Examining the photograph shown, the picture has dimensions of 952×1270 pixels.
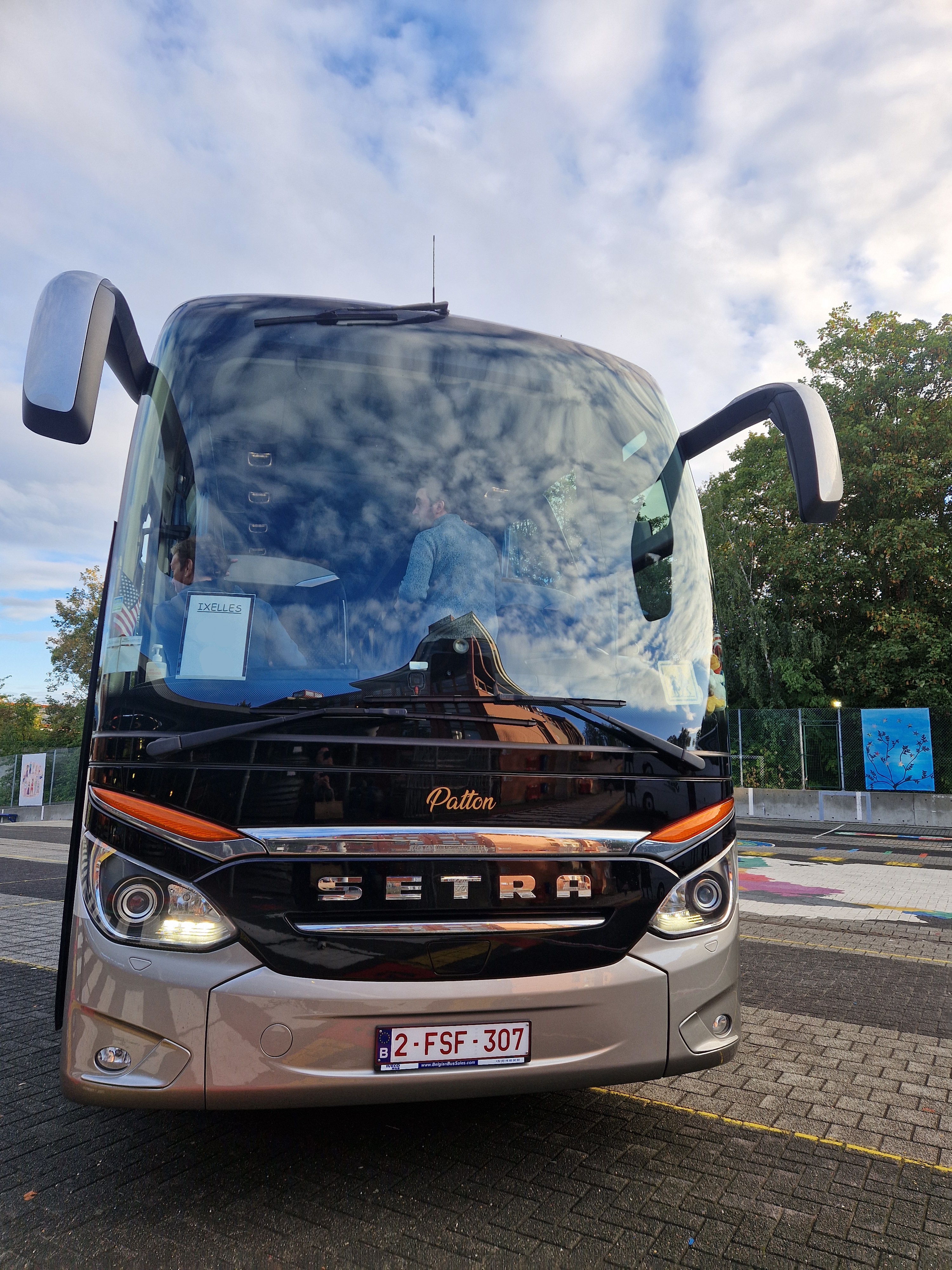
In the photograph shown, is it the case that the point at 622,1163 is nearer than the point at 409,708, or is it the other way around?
the point at 409,708

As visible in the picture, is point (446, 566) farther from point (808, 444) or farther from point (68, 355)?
point (808, 444)

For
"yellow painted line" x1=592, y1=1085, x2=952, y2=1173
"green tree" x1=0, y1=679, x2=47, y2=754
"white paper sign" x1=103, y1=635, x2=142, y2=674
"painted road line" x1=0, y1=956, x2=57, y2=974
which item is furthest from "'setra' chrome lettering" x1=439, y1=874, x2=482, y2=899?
"green tree" x1=0, y1=679, x2=47, y2=754

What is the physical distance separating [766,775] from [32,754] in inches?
845

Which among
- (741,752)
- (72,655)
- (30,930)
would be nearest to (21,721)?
(72,655)

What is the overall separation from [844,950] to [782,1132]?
3763mm

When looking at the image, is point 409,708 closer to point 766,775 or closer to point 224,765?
point 224,765

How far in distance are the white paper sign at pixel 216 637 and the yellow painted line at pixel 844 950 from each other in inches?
216

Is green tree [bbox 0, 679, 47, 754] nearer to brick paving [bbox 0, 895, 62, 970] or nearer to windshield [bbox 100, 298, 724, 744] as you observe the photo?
brick paving [bbox 0, 895, 62, 970]

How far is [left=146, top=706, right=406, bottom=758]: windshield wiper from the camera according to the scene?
255cm

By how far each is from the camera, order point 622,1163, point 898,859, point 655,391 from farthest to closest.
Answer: point 898,859, point 655,391, point 622,1163

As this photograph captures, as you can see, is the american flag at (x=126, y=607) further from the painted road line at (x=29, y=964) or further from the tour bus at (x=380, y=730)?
the painted road line at (x=29, y=964)

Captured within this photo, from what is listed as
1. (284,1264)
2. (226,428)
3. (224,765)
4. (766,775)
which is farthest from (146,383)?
(766,775)

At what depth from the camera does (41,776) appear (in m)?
27.3

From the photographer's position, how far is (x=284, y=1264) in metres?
2.38
